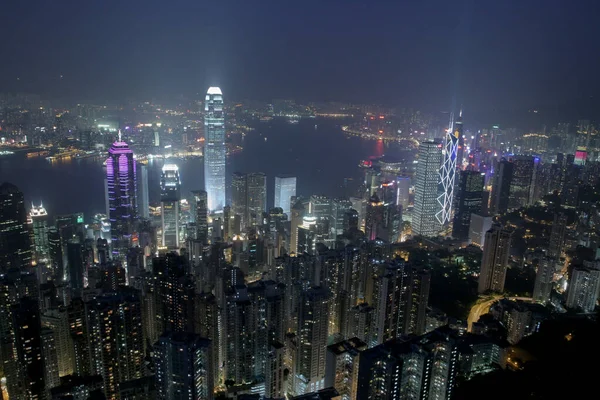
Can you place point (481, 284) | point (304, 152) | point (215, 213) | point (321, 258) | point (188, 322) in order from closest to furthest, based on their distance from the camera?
point (188, 322), point (321, 258), point (481, 284), point (215, 213), point (304, 152)

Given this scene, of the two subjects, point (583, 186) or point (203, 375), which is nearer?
point (203, 375)

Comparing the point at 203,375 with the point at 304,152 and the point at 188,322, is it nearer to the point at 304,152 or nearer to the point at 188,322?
the point at 188,322

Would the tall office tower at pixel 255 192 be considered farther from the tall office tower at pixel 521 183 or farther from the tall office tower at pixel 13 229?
the tall office tower at pixel 521 183

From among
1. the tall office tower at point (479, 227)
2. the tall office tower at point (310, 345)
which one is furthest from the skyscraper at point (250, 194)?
the tall office tower at point (310, 345)

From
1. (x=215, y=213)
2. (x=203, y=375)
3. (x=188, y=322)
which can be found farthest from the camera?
(x=215, y=213)

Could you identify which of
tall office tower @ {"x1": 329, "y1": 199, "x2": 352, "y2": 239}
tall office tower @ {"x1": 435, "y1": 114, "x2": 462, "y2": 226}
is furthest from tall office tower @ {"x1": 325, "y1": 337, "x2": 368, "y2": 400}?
tall office tower @ {"x1": 435, "y1": 114, "x2": 462, "y2": 226}

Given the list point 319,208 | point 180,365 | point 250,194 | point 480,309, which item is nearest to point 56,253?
point 250,194

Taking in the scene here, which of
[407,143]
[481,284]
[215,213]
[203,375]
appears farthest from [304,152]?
[203,375]

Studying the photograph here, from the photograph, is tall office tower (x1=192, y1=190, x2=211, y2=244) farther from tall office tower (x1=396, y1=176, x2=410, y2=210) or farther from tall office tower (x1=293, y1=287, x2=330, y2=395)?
tall office tower (x1=396, y1=176, x2=410, y2=210)
